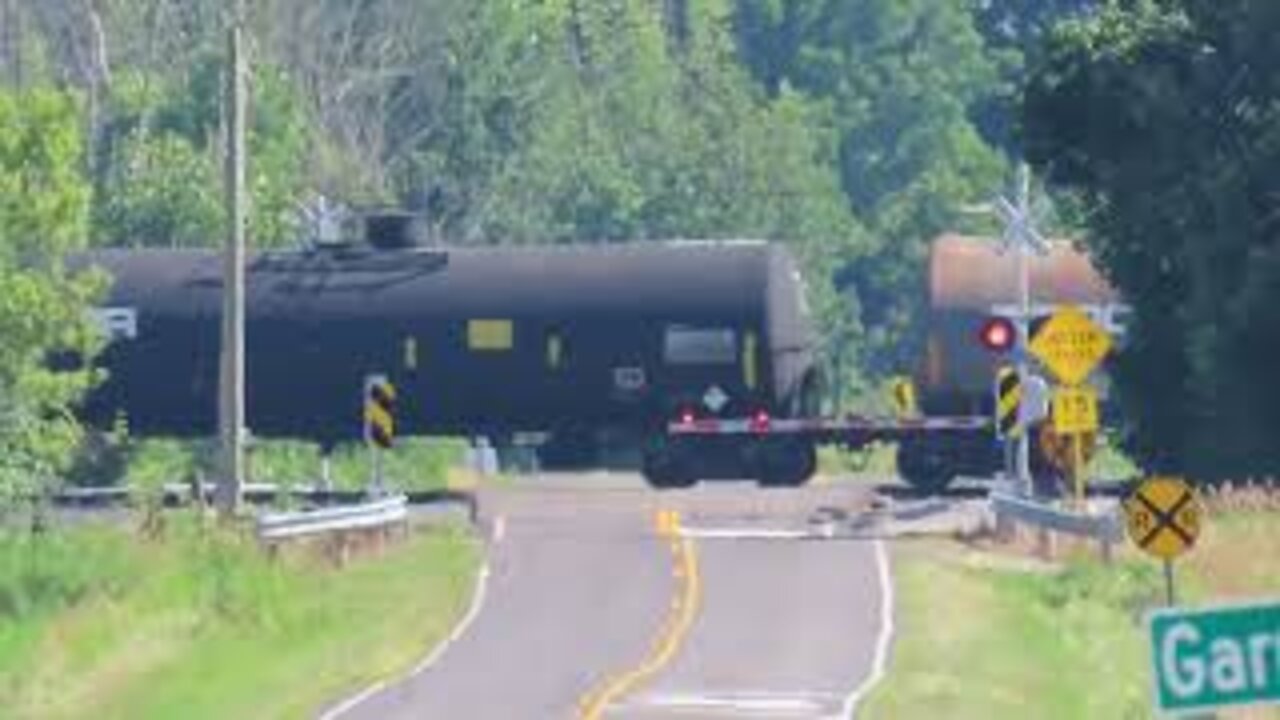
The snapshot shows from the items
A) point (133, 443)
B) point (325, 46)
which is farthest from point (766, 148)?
point (133, 443)

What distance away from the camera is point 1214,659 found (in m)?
11.2

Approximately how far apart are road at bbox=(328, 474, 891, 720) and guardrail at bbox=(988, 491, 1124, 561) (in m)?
1.65

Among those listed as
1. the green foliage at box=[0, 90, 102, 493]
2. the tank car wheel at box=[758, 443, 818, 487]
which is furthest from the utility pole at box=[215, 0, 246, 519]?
the tank car wheel at box=[758, 443, 818, 487]

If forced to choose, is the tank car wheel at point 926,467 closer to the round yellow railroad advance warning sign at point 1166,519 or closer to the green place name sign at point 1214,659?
the round yellow railroad advance warning sign at point 1166,519

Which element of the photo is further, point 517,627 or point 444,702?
point 517,627

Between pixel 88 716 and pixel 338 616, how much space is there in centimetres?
742

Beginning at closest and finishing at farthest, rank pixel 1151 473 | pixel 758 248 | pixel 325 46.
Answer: pixel 1151 473, pixel 758 248, pixel 325 46

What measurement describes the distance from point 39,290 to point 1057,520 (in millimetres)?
22291

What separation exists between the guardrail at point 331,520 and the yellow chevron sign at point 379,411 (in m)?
7.39

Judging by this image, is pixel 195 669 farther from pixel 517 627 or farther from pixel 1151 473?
pixel 1151 473

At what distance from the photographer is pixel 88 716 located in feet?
105

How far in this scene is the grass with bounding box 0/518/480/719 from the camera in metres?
33.3

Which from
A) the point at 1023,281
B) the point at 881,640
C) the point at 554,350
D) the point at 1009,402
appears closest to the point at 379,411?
the point at 554,350

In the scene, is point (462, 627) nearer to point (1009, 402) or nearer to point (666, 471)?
point (1009, 402)
